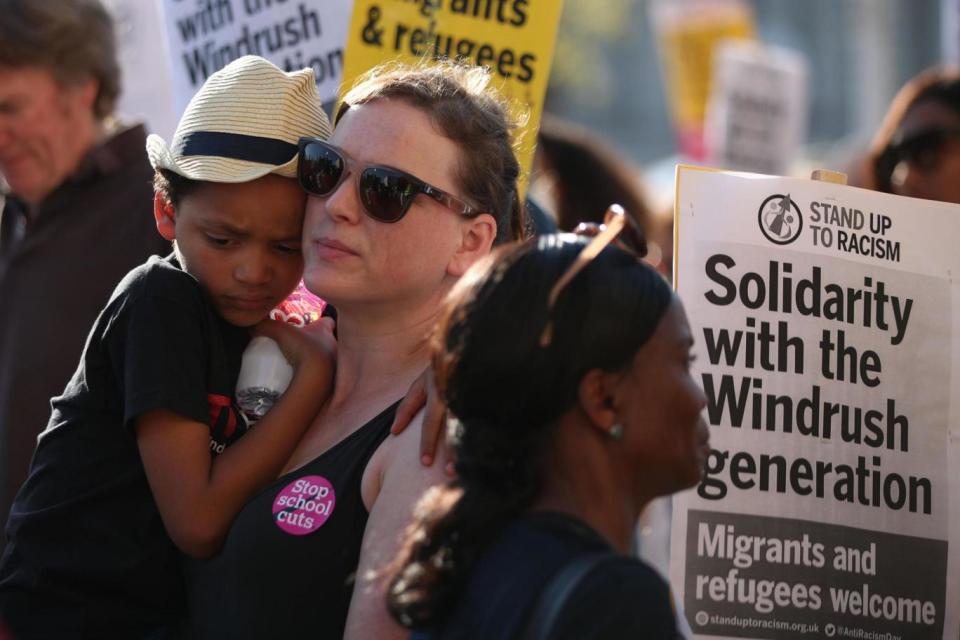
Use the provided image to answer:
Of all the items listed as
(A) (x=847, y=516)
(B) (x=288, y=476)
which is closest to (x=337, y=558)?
(B) (x=288, y=476)

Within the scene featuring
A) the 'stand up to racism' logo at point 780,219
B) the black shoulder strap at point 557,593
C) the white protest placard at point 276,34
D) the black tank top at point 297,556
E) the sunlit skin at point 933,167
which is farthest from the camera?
the sunlit skin at point 933,167

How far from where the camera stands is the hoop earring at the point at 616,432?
2.20 meters

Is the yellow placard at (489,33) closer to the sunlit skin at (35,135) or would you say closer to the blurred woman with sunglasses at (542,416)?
the sunlit skin at (35,135)

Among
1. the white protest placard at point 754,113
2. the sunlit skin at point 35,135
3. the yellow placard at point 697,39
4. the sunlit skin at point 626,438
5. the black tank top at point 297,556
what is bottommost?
the black tank top at point 297,556

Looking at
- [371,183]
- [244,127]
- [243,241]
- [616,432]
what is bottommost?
[616,432]

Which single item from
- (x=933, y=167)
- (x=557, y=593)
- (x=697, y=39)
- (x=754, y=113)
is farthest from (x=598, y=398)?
(x=697, y=39)

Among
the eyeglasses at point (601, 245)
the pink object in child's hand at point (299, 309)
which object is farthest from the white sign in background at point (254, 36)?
the eyeglasses at point (601, 245)

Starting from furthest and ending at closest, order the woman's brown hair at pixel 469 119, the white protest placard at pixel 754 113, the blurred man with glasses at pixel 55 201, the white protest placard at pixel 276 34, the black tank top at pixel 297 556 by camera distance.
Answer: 1. the white protest placard at pixel 754 113
2. the white protest placard at pixel 276 34
3. the blurred man with glasses at pixel 55 201
4. the woman's brown hair at pixel 469 119
5. the black tank top at pixel 297 556

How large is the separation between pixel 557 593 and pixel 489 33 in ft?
8.65

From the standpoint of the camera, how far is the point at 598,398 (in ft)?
7.19

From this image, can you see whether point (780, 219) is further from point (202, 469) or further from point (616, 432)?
point (202, 469)

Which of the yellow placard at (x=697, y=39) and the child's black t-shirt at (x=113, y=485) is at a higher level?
Result: the yellow placard at (x=697, y=39)

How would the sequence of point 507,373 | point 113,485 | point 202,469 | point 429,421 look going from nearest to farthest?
point 507,373, point 429,421, point 202,469, point 113,485

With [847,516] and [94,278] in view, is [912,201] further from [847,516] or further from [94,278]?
[94,278]
